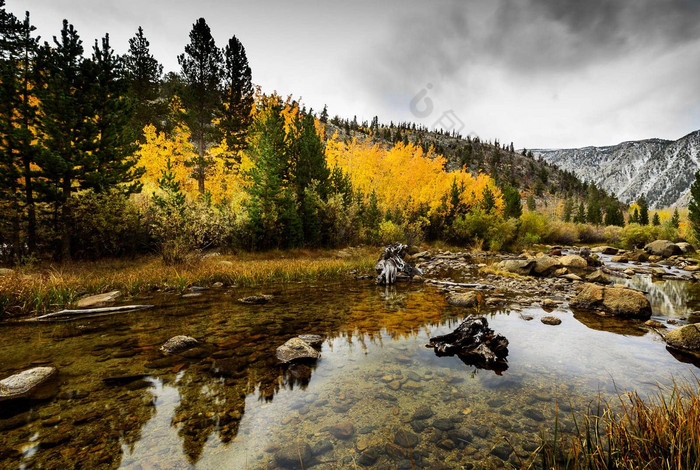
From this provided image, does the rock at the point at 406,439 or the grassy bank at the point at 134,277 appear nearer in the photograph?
the rock at the point at 406,439

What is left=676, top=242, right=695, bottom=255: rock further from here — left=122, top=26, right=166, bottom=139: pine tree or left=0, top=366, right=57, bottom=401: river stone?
left=122, top=26, right=166, bottom=139: pine tree

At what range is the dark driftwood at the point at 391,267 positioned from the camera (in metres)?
13.8

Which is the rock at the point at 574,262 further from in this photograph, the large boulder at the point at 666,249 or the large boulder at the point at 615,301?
the large boulder at the point at 666,249

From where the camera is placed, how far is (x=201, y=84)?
2830cm

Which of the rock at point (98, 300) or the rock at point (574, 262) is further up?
the rock at point (98, 300)

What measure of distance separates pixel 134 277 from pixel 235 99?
81.8ft

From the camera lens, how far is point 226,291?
36.3 ft

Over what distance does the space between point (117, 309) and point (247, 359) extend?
18.2 ft

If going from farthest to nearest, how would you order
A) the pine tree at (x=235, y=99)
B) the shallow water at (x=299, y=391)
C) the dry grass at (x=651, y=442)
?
Result: the pine tree at (x=235, y=99) → the shallow water at (x=299, y=391) → the dry grass at (x=651, y=442)

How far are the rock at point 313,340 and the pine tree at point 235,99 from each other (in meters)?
28.4

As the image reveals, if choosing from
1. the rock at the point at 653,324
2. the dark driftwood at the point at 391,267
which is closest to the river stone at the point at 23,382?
the dark driftwood at the point at 391,267

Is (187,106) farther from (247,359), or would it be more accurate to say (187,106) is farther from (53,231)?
(247,359)

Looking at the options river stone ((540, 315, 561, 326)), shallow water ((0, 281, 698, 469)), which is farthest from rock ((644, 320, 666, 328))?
river stone ((540, 315, 561, 326))

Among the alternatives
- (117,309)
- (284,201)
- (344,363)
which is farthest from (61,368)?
(284,201)
